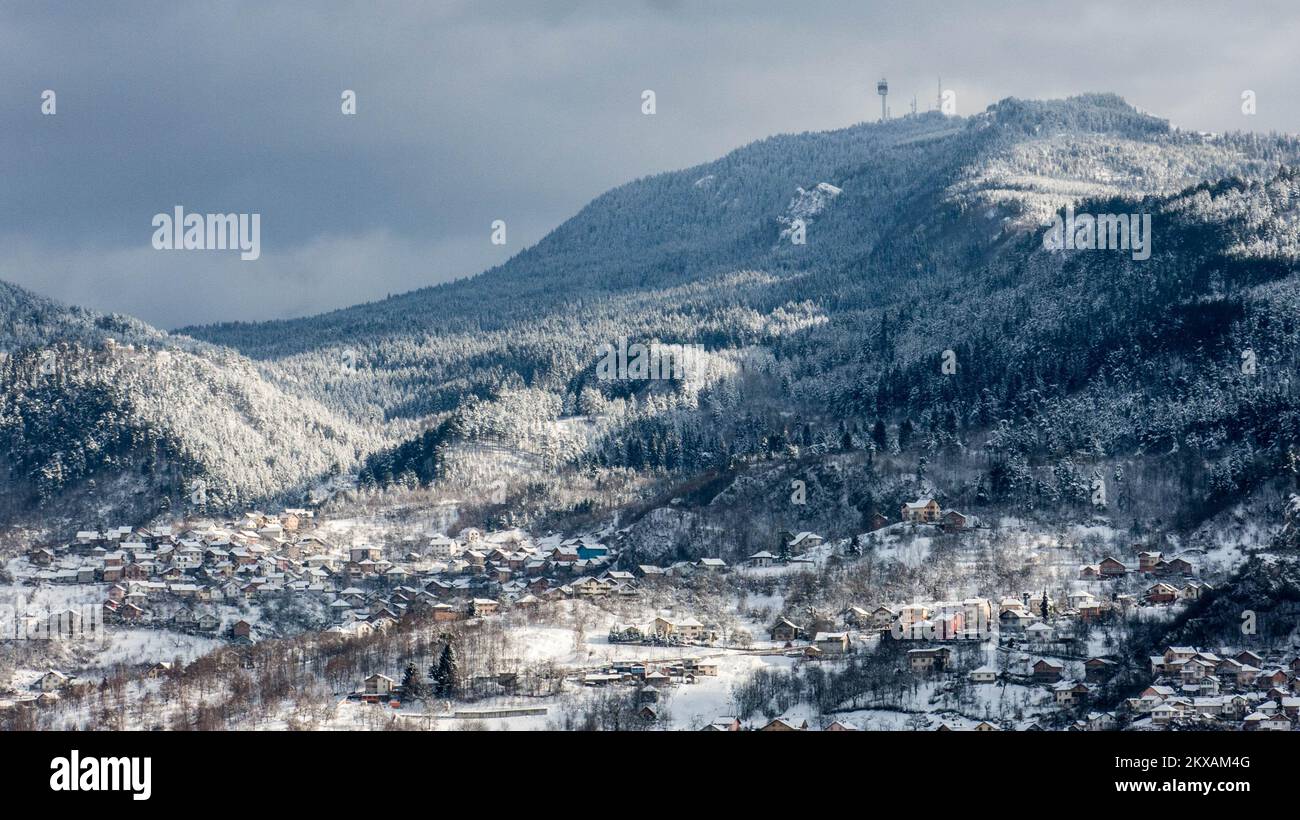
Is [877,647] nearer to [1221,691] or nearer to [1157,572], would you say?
[1221,691]

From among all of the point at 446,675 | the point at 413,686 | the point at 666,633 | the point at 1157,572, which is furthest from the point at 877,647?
the point at 413,686

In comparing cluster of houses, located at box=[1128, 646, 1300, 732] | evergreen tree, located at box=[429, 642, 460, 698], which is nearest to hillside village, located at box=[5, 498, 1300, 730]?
cluster of houses, located at box=[1128, 646, 1300, 732]

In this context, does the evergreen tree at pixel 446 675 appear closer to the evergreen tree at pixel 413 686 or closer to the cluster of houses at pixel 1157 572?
the evergreen tree at pixel 413 686

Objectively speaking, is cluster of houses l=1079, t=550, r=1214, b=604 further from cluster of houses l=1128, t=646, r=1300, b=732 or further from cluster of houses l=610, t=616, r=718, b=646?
cluster of houses l=610, t=616, r=718, b=646

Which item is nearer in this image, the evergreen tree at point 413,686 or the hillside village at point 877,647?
the hillside village at point 877,647

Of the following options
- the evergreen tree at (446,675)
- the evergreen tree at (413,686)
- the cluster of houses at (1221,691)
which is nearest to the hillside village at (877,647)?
the cluster of houses at (1221,691)
